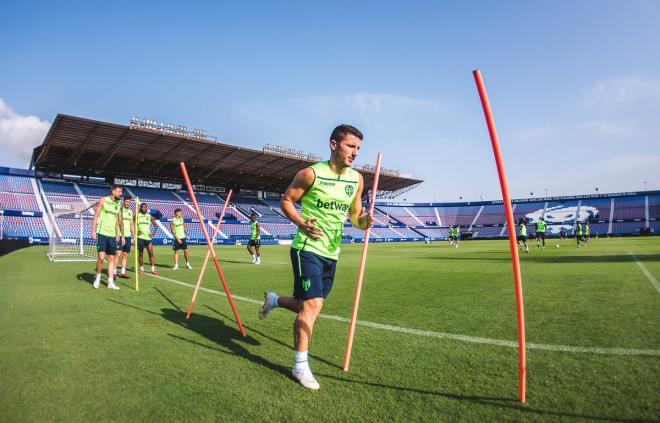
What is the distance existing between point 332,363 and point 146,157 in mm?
43717

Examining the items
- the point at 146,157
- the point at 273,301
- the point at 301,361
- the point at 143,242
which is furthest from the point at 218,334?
the point at 146,157

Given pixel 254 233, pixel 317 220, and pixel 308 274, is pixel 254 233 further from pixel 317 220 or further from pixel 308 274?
pixel 308 274

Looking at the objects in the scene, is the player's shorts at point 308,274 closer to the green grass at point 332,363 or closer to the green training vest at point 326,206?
the green training vest at point 326,206

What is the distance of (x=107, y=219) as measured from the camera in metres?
8.74

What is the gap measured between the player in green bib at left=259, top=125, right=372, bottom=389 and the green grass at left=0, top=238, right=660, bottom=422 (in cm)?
52

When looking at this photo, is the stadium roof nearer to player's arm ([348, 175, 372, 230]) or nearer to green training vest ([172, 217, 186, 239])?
green training vest ([172, 217, 186, 239])

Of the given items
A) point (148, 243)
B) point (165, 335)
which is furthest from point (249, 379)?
point (148, 243)

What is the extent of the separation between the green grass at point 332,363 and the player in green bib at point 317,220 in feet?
1.72

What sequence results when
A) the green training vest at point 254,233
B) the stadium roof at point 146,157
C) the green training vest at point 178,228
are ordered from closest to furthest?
the green training vest at point 178,228 → the green training vest at point 254,233 → the stadium roof at point 146,157

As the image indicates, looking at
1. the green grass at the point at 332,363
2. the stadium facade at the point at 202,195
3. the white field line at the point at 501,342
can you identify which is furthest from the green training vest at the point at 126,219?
the stadium facade at the point at 202,195

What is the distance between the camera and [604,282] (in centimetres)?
795

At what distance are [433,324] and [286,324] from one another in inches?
75.8

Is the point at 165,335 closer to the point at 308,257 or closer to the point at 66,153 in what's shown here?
the point at 308,257

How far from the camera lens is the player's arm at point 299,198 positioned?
10.2 ft
